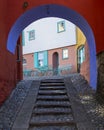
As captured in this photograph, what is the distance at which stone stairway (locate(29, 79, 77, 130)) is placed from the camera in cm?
604

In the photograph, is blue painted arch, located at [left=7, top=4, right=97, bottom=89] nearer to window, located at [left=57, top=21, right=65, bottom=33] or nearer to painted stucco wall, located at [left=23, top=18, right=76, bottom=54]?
painted stucco wall, located at [left=23, top=18, right=76, bottom=54]

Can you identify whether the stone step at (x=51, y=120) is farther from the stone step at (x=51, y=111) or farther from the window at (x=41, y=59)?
the window at (x=41, y=59)

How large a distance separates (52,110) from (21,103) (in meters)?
1.11

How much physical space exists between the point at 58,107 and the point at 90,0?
139 inches

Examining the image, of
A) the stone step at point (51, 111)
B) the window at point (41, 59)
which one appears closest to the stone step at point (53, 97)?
the stone step at point (51, 111)

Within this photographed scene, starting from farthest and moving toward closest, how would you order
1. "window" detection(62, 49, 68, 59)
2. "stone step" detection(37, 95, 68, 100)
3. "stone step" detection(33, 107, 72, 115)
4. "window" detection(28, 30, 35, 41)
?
"window" detection(28, 30, 35, 41) < "window" detection(62, 49, 68, 59) < "stone step" detection(37, 95, 68, 100) < "stone step" detection(33, 107, 72, 115)

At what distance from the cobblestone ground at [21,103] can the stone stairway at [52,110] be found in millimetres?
443

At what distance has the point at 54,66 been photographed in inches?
869

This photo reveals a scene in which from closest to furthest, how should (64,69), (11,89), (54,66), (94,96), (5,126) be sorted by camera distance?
(5,126) < (94,96) < (11,89) < (64,69) < (54,66)

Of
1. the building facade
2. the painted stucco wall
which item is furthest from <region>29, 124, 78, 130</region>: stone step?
the painted stucco wall

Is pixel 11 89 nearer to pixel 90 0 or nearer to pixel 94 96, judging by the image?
pixel 94 96

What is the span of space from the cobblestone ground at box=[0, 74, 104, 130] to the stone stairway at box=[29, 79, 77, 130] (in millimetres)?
443

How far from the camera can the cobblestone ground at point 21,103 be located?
240 inches

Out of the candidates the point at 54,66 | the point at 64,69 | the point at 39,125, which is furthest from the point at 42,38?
the point at 39,125
